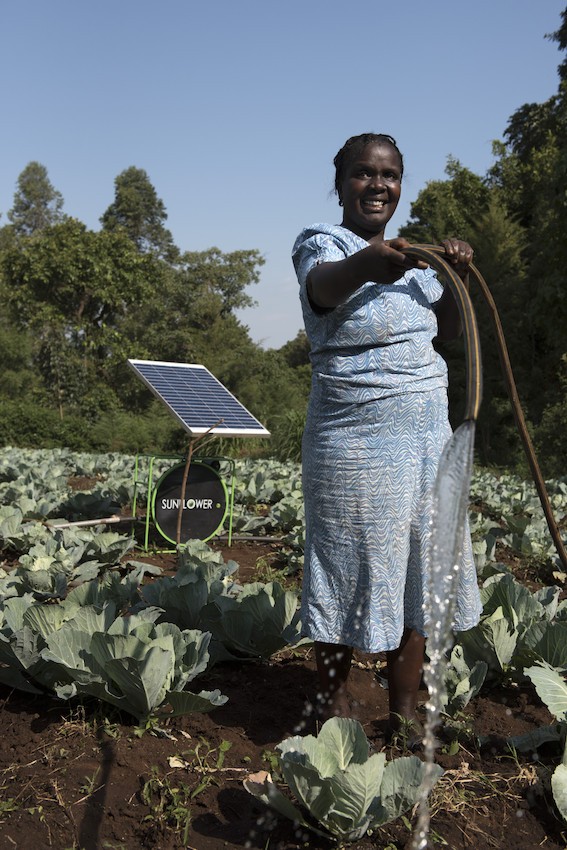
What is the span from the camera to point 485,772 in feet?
7.91

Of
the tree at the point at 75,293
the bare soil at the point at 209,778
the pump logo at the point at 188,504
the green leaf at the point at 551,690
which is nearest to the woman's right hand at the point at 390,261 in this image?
the green leaf at the point at 551,690

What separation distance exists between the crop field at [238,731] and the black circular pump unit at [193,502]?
153 centimetres

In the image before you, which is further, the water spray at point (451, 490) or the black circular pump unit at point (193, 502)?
the black circular pump unit at point (193, 502)

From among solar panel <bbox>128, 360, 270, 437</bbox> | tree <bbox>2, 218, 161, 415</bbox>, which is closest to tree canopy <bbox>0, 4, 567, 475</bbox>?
tree <bbox>2, 218, 161, 415</bbox>

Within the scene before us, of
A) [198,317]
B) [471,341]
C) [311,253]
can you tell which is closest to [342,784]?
[471,341]

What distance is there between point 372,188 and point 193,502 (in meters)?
3.33

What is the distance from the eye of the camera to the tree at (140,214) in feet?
155

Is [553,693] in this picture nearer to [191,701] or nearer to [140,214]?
[191,701]

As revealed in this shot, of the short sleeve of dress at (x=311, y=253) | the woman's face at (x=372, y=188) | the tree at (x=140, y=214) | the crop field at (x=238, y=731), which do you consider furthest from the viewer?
the tree at (x=140, y=214)

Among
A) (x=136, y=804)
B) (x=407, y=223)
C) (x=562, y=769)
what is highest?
(x=407, y=223)

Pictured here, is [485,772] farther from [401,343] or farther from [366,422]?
[401,343]

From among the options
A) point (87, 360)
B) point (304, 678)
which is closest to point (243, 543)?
point (304, 678)

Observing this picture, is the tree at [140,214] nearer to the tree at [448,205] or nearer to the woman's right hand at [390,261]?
the tree at [448,205]

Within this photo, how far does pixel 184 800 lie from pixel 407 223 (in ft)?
105
